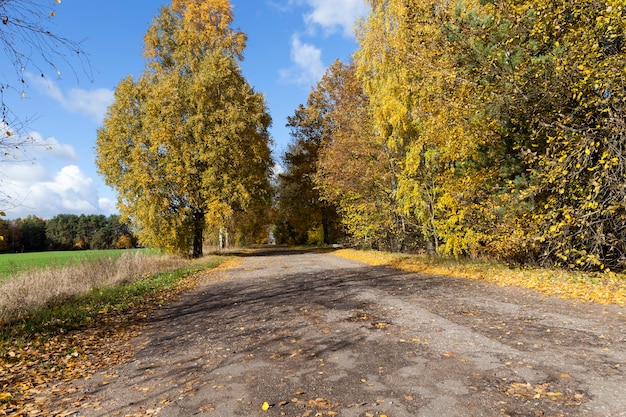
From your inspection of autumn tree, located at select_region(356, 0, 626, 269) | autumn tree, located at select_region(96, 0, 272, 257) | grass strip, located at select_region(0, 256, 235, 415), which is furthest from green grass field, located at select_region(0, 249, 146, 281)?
autumn tree, located at select_region(356, 0, 626, 269)

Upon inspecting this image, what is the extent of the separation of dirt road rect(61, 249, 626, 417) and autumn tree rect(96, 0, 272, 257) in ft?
48.0

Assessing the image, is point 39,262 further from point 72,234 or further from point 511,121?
point 72,234

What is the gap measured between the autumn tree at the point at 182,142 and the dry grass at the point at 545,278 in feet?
41.9

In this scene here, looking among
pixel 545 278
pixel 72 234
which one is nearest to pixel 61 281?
pixel 545 278

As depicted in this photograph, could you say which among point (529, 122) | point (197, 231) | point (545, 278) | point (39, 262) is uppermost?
point (529, 122)

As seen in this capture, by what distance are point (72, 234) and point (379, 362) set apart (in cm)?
9494

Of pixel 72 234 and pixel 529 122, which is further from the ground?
pixel 72 234

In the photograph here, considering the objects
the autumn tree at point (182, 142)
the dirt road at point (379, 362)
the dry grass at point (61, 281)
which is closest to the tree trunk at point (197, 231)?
the autumn tree at point (182, 142)

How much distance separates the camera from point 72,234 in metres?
82.4

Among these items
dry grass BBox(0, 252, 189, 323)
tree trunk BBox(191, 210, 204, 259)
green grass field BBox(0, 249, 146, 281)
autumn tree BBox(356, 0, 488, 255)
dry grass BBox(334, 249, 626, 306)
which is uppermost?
autumn tree BBox(356, 0, 488, 255)

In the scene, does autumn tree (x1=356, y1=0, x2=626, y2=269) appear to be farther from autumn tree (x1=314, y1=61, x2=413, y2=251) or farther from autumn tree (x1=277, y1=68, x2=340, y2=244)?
autumn tree (x1=277, y1=68, x2=340, y2=244)

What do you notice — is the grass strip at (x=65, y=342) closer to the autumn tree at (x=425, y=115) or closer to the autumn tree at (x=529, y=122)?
the autumn tree at (x=529, y=122)

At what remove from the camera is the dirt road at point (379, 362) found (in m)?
3.58

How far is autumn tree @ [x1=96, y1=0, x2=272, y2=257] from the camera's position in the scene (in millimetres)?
21594
